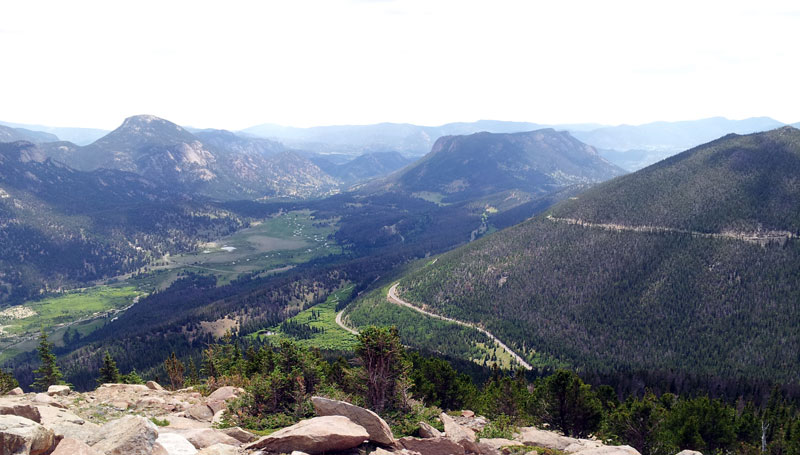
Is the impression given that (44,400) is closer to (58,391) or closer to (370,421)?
(58,391)

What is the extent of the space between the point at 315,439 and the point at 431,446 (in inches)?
423

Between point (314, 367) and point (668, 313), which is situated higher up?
point (314, 367)

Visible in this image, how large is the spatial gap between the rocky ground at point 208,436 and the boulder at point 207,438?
5 cm

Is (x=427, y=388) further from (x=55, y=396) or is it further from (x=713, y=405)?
(x=55, y=396)

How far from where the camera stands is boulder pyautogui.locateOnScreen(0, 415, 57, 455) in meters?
26.9

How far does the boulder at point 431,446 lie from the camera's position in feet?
125

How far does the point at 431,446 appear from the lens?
126 feet

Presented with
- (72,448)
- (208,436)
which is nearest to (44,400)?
(208,436)

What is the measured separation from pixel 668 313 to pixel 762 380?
48.8 metres

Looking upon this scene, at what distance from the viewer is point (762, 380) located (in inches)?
5182

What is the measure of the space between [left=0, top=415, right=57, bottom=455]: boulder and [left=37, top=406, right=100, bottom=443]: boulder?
2746 mm

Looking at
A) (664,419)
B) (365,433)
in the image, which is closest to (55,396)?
(365,433)

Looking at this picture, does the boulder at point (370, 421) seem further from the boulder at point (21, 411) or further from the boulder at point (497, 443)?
the boulder at point (21, 411)

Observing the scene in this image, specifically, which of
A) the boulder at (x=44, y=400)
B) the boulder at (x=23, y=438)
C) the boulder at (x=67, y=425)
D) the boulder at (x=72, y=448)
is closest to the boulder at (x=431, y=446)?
the boulder at (x=72, y=448)
